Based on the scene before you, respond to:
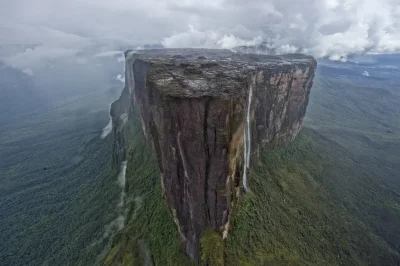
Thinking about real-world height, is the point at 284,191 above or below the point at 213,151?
below

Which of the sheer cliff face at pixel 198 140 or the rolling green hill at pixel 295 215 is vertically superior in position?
the sheer cliff face at pixel 198 140

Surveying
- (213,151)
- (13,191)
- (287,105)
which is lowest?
(13,191)

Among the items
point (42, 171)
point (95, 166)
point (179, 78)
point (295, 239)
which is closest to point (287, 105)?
point (295, 239)

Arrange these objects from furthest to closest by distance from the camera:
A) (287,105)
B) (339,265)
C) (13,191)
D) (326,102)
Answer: (326,102) < (13,191) < (287,105) < (339,265)

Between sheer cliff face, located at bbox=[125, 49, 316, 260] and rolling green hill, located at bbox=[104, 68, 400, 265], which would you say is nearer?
sheer cliff face, located at bbox=[125, 49, 316, 260]

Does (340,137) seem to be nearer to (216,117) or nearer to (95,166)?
(216,117)

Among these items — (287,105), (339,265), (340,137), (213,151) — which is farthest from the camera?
(340,137)

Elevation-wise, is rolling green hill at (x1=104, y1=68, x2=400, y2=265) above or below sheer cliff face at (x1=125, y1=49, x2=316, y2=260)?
below

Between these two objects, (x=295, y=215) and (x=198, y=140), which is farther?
(x=295, y=215)

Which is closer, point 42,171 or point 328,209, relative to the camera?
point 328,209

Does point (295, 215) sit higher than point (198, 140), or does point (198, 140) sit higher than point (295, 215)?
point (198, 140)

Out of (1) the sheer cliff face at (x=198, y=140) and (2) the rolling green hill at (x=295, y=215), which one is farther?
(2) the rolling green hill at (x=295, y=215)
